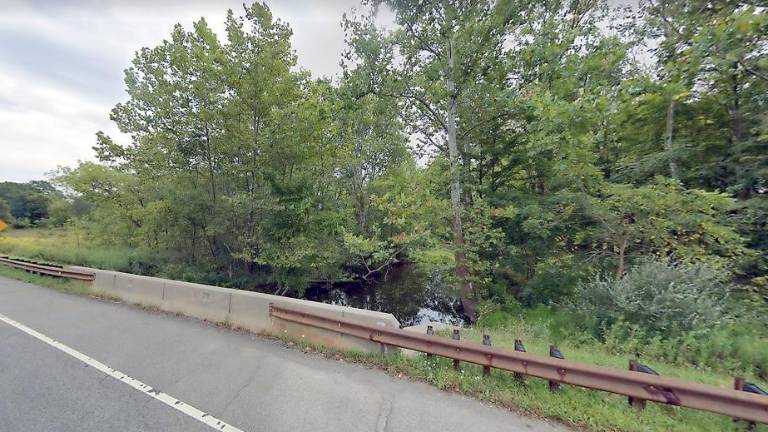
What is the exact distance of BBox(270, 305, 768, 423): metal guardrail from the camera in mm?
2388

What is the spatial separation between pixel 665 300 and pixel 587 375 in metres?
3.47

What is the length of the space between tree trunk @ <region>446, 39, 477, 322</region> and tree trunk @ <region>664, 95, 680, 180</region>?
18.4 ft

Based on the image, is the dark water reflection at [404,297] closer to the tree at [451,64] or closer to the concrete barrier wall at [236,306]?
the tree at [451,64]

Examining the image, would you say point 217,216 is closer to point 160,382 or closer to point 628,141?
point 160,382

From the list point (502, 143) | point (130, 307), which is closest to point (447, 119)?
point (502, 143)

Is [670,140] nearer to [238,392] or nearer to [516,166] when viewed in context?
[516,166]

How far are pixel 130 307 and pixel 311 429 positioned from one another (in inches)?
256

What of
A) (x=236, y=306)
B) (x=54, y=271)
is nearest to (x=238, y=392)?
(x=236, y=306)

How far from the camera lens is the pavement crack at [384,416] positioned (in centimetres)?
271

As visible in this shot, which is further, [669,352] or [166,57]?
[166,57]

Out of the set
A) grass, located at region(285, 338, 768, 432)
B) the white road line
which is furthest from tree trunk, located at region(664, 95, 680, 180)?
the white road line

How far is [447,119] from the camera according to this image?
972 centimetres

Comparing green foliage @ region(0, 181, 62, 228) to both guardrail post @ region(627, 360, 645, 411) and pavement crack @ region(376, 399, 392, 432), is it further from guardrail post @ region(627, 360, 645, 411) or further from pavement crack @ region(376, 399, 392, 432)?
guardrail post @ region(627, 360, 645, 411)

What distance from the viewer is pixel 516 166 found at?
972cm
